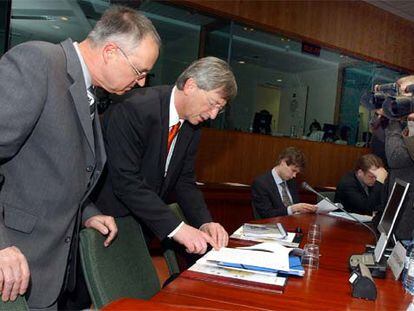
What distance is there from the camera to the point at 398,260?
5.14 feet

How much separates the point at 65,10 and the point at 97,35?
344 cm

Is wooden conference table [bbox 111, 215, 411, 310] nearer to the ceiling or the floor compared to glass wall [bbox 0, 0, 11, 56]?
nearer to the floor

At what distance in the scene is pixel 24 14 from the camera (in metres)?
4.15

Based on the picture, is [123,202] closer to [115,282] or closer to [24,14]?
[115,282]

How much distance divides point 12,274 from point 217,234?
0.91 m

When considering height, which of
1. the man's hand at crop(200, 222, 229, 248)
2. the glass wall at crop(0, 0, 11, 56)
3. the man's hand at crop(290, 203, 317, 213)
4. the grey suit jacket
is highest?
the glass wall at crop(0, 0, 11, 56)

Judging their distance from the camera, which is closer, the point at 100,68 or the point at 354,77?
the point at 100,68

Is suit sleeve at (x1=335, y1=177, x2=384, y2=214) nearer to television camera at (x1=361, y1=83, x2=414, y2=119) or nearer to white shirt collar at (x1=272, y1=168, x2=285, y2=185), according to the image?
white shirt collar at (x1=272, y1=168, x2=285, y2=185)

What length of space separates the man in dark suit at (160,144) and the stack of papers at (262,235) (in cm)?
21

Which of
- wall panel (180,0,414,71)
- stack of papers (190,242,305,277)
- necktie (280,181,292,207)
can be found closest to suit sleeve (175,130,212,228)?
stack of papers (190,242,305,277)

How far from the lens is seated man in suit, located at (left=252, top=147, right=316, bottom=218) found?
3.29 m

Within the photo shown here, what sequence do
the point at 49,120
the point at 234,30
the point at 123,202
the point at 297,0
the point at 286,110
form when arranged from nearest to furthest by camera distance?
1. the point at 49,120
2. the point at 123,202
3. the point at 234,30
4. the point at 297,0
5. the point at 286,110

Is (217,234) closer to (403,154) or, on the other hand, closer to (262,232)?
(262,232)

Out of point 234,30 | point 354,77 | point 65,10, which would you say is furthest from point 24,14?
point 354,77
